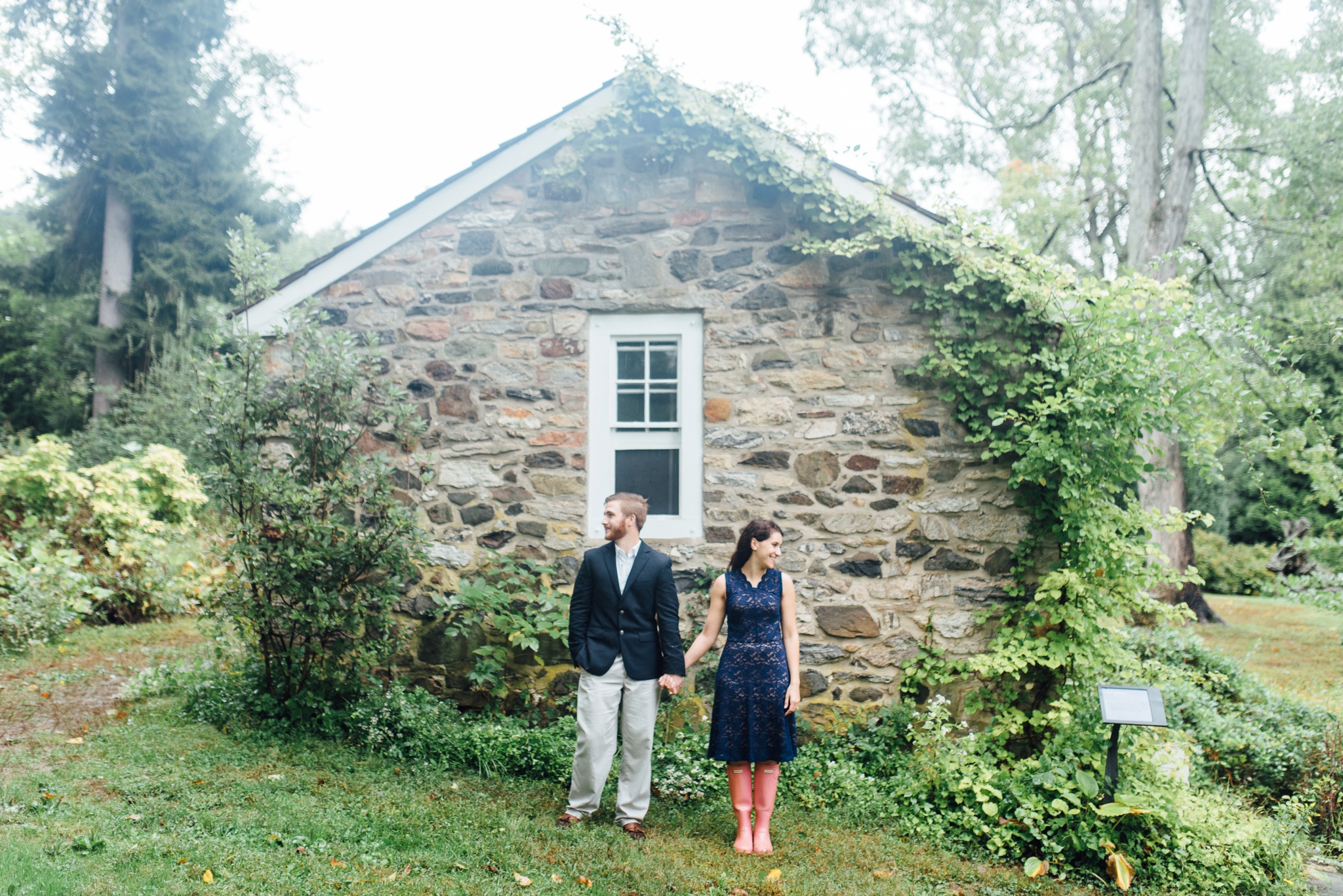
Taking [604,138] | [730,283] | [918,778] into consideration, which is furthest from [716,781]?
[604,138]

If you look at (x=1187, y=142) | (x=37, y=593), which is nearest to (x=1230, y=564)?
(x=1187, y=142)

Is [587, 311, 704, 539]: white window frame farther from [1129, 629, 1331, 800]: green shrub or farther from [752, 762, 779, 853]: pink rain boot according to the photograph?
[1129, 629, 1331, 800]: green shrub

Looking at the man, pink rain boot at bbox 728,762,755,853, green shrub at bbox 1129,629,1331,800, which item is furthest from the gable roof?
green shrub at bbox 1129,629,1331,800

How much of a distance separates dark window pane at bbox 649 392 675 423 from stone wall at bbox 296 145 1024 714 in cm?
29

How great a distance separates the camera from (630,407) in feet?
20.6

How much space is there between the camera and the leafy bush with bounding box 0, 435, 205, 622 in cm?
920

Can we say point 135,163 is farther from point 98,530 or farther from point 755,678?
point 755,678

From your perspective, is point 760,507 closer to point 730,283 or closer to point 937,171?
point 730,283

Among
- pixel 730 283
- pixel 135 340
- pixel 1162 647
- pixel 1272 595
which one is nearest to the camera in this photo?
pixel 730 283

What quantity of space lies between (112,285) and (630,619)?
662 inches

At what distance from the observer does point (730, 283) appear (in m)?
6.12

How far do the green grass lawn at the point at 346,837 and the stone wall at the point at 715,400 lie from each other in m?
1.35

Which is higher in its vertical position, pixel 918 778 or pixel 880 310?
pixel 880 310

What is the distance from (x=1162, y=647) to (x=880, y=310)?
452cm
